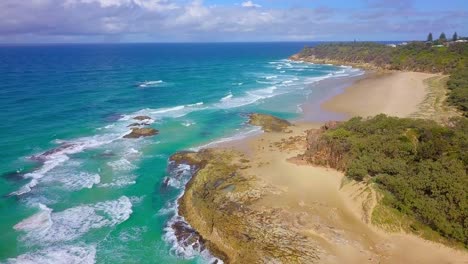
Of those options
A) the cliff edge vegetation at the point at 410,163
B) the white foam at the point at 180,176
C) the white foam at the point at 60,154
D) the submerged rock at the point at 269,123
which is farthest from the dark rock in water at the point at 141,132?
the cliff edge vegetation at the point at 410,163

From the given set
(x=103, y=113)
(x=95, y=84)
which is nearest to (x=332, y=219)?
(x=103, y=113)

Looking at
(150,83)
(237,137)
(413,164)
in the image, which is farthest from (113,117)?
(413,164)

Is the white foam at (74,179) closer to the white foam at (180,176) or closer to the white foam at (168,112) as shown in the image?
the white foam at (180,176)

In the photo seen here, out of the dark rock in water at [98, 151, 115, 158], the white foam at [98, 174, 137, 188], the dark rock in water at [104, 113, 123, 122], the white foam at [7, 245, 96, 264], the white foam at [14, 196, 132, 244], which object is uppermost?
the dark rock in water at [104, 113, 123, 122]

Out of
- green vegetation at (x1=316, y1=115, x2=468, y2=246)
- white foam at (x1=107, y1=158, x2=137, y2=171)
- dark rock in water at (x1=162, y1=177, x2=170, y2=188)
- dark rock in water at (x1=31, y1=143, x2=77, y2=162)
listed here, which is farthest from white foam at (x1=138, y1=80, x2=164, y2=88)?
green vegetation at (x1=316, y1=115, x2=468, y2=246)

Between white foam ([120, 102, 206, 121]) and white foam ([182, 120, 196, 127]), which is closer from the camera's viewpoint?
white foam ([182, 120, 196, 127])

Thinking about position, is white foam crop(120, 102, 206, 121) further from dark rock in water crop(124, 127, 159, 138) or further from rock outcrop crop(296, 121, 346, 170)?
rock outcrop crop(296, 121, 346, 170)

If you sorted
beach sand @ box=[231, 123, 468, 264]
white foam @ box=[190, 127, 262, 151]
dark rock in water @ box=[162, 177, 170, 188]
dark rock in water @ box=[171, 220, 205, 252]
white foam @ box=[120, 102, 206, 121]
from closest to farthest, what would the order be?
beach sand @ box=[231, 123, 468, 264]
dark rock in water @ box=[171, 220, 205, 252]
dark rock in water @ box=[162, 177, 170, 188]
white foam @ box=[190, 127, 262, 151]
white foam @ box=[120, 102, 206, 121]

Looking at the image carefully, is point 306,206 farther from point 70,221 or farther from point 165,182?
point 70,221
